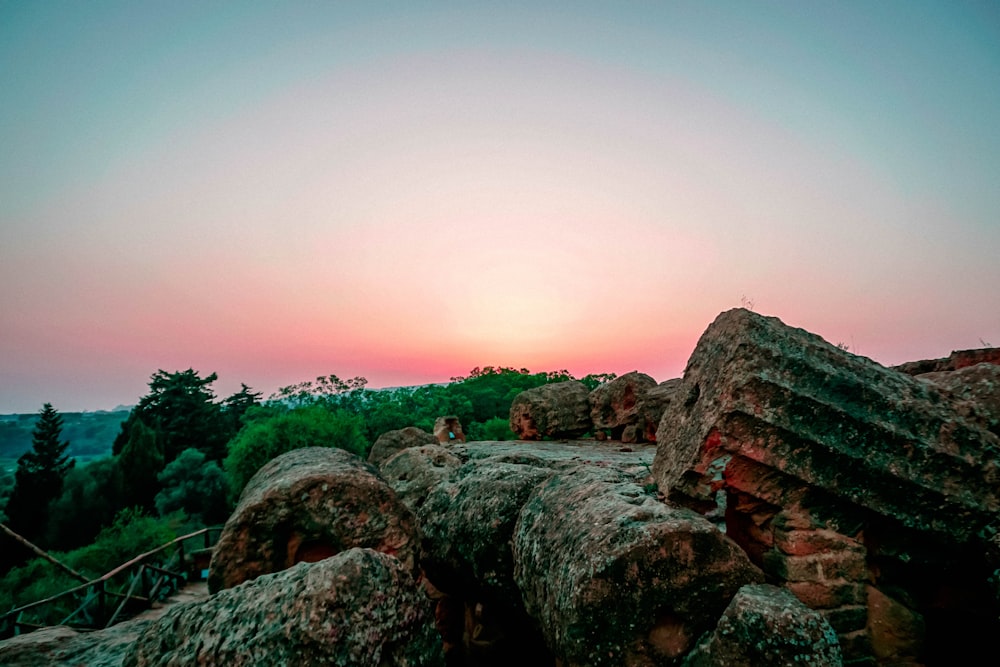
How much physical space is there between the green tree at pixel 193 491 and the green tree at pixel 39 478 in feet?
24.5

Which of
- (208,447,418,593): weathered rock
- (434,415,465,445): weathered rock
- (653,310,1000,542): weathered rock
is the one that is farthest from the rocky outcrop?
(434,415,465,445): weathered rock

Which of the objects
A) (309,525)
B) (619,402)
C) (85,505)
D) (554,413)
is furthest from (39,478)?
(309,525)

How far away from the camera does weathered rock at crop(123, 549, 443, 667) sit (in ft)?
8.52

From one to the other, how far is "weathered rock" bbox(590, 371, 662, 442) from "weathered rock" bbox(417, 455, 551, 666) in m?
7.61

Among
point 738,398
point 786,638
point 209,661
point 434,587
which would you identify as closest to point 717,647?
point 786,638

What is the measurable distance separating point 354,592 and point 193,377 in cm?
5140

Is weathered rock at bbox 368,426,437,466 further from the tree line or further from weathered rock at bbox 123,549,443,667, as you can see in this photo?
the tree line

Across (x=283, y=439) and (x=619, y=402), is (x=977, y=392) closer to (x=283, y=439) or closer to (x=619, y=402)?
(x=619, y=402)

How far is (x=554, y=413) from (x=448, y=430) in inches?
145

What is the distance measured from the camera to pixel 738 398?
3459 millimetres

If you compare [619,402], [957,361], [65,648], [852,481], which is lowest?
[65,648]

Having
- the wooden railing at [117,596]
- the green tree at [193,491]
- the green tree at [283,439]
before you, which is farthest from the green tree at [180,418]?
the wooden railing at [117,596]

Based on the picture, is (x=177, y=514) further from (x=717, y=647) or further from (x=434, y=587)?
(x=717, y=647)

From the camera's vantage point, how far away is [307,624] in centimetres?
263
